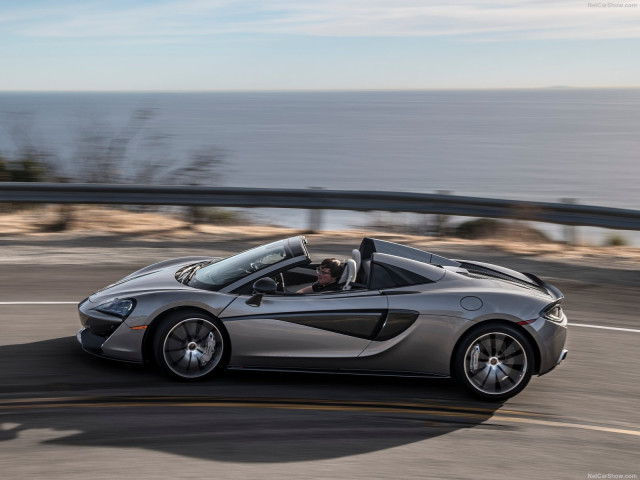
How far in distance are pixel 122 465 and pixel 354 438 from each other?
65.3 inches

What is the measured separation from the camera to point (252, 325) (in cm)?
670

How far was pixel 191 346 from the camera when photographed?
6781 mm

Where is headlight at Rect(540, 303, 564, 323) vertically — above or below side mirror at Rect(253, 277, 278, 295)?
below

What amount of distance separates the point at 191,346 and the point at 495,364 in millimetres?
2576

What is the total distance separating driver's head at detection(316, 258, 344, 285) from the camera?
703cm

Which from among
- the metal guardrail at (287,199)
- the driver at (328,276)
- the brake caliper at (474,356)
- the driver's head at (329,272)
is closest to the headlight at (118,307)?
the driver at (328,276)

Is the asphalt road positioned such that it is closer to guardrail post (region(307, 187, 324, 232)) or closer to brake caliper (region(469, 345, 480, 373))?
brake caliper (region(469, 345, 480, 373))

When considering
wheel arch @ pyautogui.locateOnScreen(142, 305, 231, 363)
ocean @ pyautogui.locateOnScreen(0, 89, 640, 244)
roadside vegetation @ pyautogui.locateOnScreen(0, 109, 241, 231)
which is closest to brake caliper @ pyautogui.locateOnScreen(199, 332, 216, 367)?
wheel arch @ pyautogui.locateOnScreen(142, 305, 231, 363)

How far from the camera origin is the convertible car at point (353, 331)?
6.71 meters

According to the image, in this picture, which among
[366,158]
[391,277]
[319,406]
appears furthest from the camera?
[366,158]

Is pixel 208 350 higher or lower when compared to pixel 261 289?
lower

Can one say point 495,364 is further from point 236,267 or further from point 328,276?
point 236,267

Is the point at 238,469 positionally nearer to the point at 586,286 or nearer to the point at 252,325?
the point at 252,325

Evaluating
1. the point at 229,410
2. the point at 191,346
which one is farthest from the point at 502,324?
the point at 191,346
